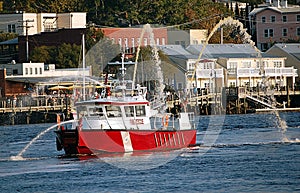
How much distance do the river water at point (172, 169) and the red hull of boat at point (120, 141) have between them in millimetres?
700

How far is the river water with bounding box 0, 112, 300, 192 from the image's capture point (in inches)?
2099

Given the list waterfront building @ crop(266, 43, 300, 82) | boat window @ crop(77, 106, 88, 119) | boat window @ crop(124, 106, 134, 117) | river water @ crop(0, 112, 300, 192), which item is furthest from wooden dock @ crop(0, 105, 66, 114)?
boat window @ crop(124, 106, 134, 117)

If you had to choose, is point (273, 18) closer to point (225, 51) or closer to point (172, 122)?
point (225, 51)

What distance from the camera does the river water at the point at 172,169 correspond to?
53312 millimetres

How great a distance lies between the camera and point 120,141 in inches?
2621

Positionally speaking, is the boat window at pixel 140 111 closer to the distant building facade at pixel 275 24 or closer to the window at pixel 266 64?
the window at pixel 266 64

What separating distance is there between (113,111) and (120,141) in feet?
6.24

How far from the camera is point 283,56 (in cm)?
15988

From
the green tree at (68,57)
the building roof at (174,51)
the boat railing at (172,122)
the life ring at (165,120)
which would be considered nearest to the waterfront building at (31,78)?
the green tree at (68,57)

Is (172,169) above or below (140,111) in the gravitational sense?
below

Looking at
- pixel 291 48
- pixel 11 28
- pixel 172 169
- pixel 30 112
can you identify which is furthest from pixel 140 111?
pixel 11 28

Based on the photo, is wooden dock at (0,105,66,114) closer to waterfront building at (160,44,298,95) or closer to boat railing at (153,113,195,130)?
waterfront building at (160,44,298,95)

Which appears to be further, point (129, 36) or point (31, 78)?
point (129, 36)

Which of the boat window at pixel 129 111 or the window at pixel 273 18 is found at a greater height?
the window at pixel 273 18
